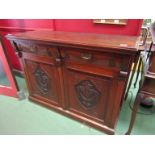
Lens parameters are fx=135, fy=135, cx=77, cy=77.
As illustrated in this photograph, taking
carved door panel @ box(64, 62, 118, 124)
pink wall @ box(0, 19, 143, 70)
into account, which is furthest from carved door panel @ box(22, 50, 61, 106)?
pink wall @ box(0, 19, 143, 70)

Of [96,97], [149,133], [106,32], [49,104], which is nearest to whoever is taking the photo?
[96,97]

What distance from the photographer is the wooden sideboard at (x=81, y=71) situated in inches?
40.9

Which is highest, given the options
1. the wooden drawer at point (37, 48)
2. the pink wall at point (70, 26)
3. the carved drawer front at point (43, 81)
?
the pink wall at point (70, 26)

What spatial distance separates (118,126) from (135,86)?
0.87 meters

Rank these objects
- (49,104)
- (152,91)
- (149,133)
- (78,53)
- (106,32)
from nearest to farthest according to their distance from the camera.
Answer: (152,91)
(78,53)
(149,133)
(106,32)
(49,104)

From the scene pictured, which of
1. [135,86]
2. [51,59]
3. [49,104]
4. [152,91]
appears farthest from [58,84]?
[135,86]

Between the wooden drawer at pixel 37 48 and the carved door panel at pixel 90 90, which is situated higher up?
the wooden drawer at pixel 37 48

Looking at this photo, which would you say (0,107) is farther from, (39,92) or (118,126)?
(118,126)

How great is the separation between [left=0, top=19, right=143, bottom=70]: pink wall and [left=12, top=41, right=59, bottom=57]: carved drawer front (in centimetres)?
55

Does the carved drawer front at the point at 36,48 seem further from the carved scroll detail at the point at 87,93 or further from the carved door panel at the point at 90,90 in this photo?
the carved scroll detail at the point at 87,93

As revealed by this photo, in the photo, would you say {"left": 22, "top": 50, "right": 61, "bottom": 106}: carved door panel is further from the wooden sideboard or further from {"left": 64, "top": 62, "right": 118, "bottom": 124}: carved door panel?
{"left": 64, "top": 62, "right": 118, "bottom": 124}: carved door panel

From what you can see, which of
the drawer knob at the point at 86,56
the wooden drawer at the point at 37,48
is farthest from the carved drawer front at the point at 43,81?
the drawer knob at the point at 86,56
